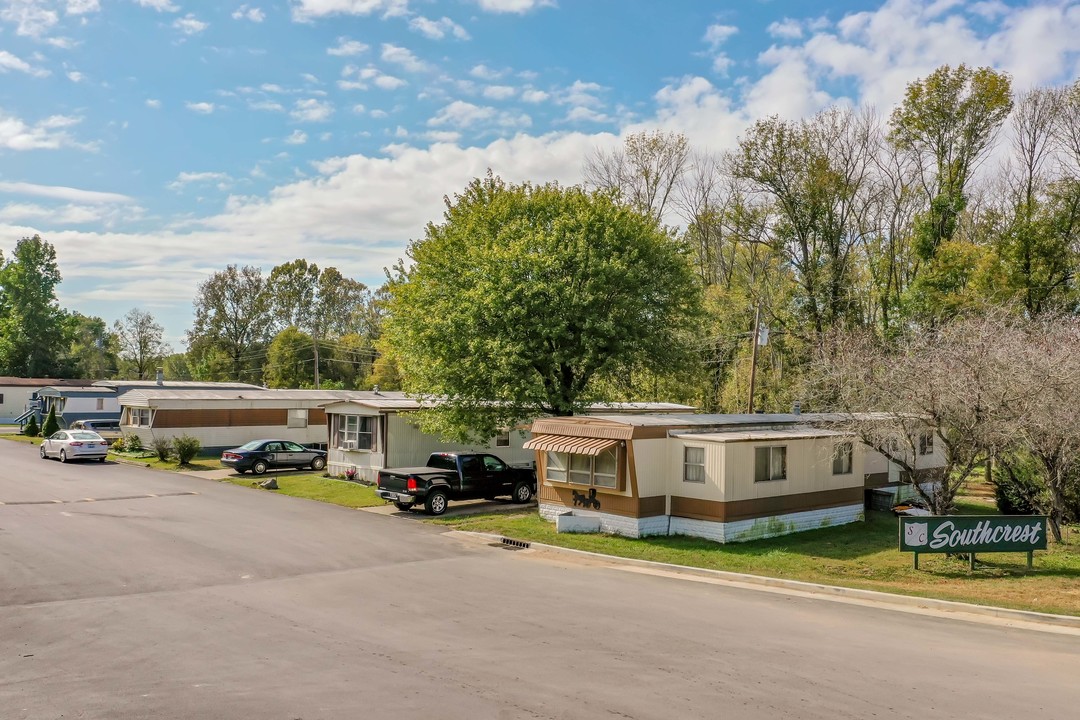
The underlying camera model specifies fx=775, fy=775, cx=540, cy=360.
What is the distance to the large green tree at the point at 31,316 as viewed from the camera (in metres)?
84.1

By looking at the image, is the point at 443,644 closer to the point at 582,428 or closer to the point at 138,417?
the point at 582,428

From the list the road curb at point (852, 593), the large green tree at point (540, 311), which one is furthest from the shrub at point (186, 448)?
the road curb at point (852, 593)

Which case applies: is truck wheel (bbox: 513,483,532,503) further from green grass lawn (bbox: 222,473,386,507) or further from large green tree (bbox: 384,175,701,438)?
green grass lawn (bbox: 222,473,386,507)

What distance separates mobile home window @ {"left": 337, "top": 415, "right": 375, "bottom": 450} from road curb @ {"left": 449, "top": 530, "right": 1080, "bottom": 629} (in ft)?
46.4

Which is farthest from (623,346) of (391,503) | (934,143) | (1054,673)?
(934,143)

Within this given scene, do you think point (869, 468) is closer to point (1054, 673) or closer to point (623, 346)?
point (623, 346)

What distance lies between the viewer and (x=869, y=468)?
27.4 meters

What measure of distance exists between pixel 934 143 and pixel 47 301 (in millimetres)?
89148

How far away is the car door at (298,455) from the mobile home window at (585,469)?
16021 mm

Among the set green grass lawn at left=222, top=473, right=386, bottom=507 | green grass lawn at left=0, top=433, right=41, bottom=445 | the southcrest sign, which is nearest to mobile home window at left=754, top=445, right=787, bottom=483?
the southcrest sign

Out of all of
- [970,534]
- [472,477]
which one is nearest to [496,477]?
[472,477]

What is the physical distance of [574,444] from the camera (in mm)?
22078

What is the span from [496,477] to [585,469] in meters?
4.97

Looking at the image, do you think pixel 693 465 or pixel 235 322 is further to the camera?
pixel 235 322
